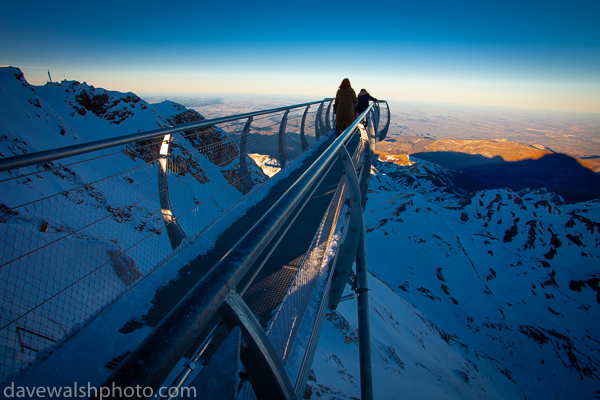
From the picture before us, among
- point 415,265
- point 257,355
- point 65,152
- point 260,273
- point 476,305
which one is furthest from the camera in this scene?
point 415,265

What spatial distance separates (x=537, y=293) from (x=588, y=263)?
87.2ft

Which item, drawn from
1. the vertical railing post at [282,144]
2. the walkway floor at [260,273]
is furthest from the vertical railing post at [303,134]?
the walkway floor at [260,273]

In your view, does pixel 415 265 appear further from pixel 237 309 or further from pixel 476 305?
pixel 237 309

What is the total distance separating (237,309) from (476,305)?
187 ft

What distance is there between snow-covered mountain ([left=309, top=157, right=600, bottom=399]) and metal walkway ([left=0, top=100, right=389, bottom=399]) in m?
6.39

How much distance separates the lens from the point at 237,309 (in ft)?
2.27

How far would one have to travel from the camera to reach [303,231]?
10.9 ft

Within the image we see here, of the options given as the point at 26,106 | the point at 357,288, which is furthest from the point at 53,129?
the point at 357,288

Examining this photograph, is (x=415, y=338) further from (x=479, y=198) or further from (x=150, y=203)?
(x=479, y=198)

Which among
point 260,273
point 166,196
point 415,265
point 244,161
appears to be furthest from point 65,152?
point 415,265

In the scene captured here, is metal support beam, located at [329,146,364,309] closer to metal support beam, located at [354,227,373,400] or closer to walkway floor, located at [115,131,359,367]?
walkway floor, located at [115,131,359,367]

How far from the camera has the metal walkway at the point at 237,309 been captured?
540 millimetres

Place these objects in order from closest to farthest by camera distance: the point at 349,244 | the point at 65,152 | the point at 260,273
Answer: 1. the point at 65,152
2. the point at 260,273
3. the point at 349,244

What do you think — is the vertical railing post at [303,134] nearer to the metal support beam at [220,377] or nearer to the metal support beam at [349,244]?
the metal support beam at [349,244]
